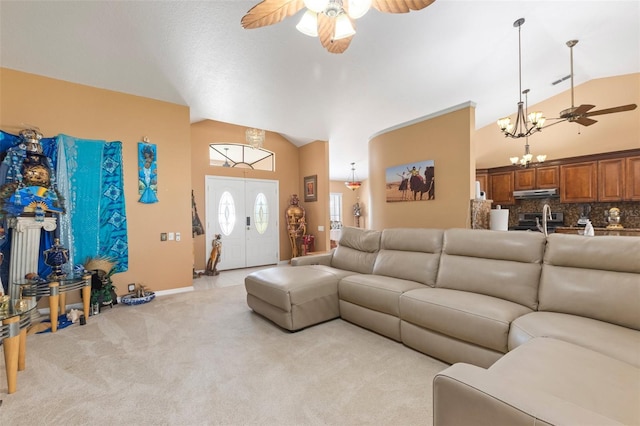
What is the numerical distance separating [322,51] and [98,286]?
4171 millimetres

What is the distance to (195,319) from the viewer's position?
321 cm

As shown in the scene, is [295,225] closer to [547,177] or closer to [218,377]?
[218,377]

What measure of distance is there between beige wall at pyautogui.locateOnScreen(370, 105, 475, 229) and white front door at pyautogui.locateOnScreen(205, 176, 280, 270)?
2.86 meters

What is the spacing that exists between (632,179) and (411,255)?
538 centimetres

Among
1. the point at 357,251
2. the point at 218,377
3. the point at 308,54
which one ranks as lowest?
the point at 218,377

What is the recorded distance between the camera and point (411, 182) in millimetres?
4570

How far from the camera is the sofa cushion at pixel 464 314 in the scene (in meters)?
1.87

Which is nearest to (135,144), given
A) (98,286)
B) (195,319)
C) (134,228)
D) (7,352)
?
(134,228)

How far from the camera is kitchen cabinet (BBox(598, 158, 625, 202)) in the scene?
5.24 m

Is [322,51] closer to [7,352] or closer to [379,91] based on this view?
[379,91]

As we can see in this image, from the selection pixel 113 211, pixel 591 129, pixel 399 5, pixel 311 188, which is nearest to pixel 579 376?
pixel 399 5

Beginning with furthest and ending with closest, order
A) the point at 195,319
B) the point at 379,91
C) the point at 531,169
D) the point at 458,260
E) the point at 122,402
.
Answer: the point at 531,169
the point at 379,91
the point at 195,319
the point at 458,260
the point at 122,402

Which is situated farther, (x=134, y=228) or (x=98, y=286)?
(x=134, y=228)

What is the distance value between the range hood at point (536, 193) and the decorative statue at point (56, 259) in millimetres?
8442
